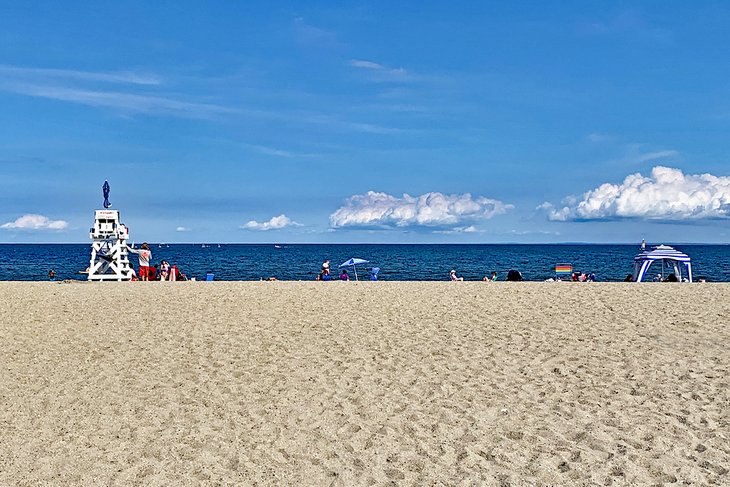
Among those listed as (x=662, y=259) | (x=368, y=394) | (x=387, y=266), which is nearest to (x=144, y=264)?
(x=662, y=259)

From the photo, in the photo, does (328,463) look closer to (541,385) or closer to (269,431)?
(269,431)

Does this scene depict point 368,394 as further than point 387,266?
No

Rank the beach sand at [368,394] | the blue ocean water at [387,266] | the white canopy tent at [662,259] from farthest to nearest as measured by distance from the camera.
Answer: the blue ocean water at [387,266] < the white canopy tent at [662,259] < the beach sand at [368,394]

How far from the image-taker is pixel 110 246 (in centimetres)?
2688

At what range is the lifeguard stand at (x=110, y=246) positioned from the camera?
2636 centimetres

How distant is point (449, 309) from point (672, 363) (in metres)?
5.82

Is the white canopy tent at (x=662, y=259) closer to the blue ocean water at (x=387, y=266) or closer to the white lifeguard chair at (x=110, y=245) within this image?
the blue ocean water at (x=387, y=266)

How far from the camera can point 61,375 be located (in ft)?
33.5

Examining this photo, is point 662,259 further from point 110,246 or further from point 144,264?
point 110,246

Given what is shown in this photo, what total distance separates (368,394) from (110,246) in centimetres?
2060

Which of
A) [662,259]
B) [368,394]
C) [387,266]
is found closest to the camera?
[368,394]

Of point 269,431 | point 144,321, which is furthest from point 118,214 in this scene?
point 269,431

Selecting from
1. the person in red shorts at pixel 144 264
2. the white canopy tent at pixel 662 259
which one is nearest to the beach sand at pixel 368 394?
the white canopy tent at pixel 662 259

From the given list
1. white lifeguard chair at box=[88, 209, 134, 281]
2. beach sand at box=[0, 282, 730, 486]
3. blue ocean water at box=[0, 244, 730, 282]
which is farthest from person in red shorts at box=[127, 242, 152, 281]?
blue ocean water at box=[0, 244, 730, 282]
